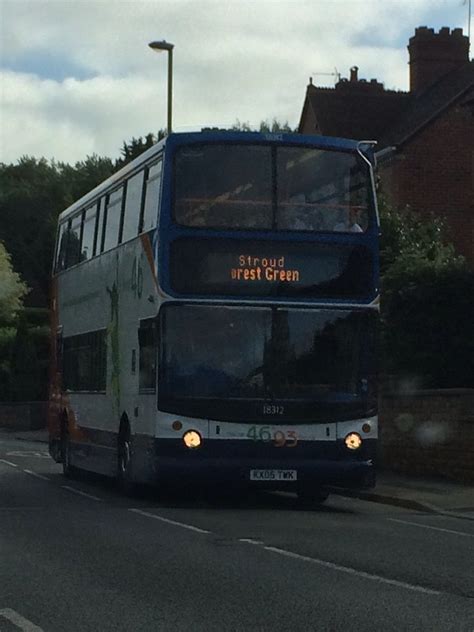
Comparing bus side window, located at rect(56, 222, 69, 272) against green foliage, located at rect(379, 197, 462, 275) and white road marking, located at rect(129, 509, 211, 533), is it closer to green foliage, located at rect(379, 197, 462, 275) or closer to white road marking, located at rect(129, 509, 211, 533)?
green foliage, located at rect(379, 197, 462, 275)

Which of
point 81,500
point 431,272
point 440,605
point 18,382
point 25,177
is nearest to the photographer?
point 440,605

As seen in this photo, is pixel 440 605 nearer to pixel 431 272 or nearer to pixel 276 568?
pixel 276 568

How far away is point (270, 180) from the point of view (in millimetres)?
18938

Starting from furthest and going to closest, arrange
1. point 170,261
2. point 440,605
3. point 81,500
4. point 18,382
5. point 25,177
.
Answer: point 25,177 → point 18,382 → point 81,500 → point 170,261 → point 440,605

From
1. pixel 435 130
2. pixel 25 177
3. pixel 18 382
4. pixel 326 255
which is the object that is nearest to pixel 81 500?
pixel 326 255

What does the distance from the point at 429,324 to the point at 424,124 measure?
19924 mm

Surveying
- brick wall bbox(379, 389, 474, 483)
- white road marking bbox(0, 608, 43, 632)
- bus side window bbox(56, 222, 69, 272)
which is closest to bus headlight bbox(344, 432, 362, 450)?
brick wall bbox(379, 389, 474, 483)

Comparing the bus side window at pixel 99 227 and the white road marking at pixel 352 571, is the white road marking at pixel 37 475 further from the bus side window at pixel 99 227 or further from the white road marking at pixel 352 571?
the white road marking at pixel 352 571

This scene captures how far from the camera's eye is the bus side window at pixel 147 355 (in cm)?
1891

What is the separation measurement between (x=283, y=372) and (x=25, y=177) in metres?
93.9

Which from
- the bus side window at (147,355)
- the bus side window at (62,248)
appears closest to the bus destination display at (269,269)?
the bus side window at (147,355)

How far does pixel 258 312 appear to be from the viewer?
61.3 feet

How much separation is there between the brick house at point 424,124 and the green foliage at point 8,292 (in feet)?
108

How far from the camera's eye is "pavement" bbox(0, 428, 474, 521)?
64.0ft
